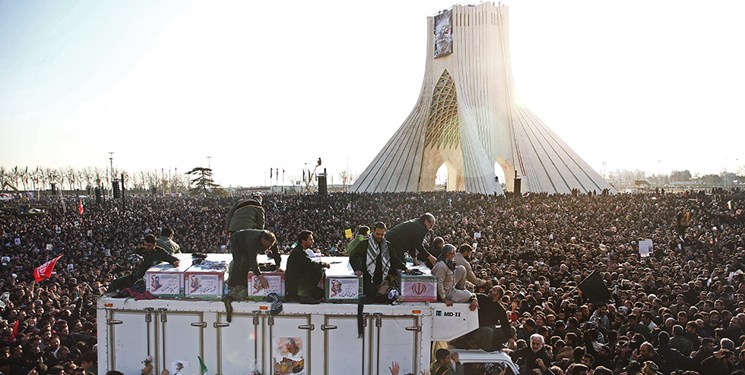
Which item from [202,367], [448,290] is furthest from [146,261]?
[448,290]

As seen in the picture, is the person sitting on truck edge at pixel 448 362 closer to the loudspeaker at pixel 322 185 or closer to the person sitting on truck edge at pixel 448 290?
the person sitting on truck edge at pixel 448 290

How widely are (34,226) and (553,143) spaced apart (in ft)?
118

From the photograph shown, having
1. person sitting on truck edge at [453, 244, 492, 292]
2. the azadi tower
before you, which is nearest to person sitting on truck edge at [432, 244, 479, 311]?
person sitting on truck edge at [453, 244, 492, 292]

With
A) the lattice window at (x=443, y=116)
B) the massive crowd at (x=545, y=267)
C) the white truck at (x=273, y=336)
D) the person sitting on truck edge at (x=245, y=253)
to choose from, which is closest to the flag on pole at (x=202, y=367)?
the white truck at (x=273, y=336)

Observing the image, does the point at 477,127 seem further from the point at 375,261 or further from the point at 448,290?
the point at 448,290

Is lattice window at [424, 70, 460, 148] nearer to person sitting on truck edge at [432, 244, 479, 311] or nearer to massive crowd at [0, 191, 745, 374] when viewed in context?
massive crowd at [0, 191, 745, 374]

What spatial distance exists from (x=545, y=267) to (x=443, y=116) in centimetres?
4218

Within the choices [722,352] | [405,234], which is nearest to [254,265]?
[405,234]

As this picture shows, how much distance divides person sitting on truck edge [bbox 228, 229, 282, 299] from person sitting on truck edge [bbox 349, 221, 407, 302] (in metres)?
0.92

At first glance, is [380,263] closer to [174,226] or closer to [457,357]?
[457,357]

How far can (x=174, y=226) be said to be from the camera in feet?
85.9

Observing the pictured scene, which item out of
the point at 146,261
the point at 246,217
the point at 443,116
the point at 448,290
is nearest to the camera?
the point at 448,290

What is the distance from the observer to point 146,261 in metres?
6.32

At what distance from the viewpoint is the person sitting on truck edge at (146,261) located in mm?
6078
